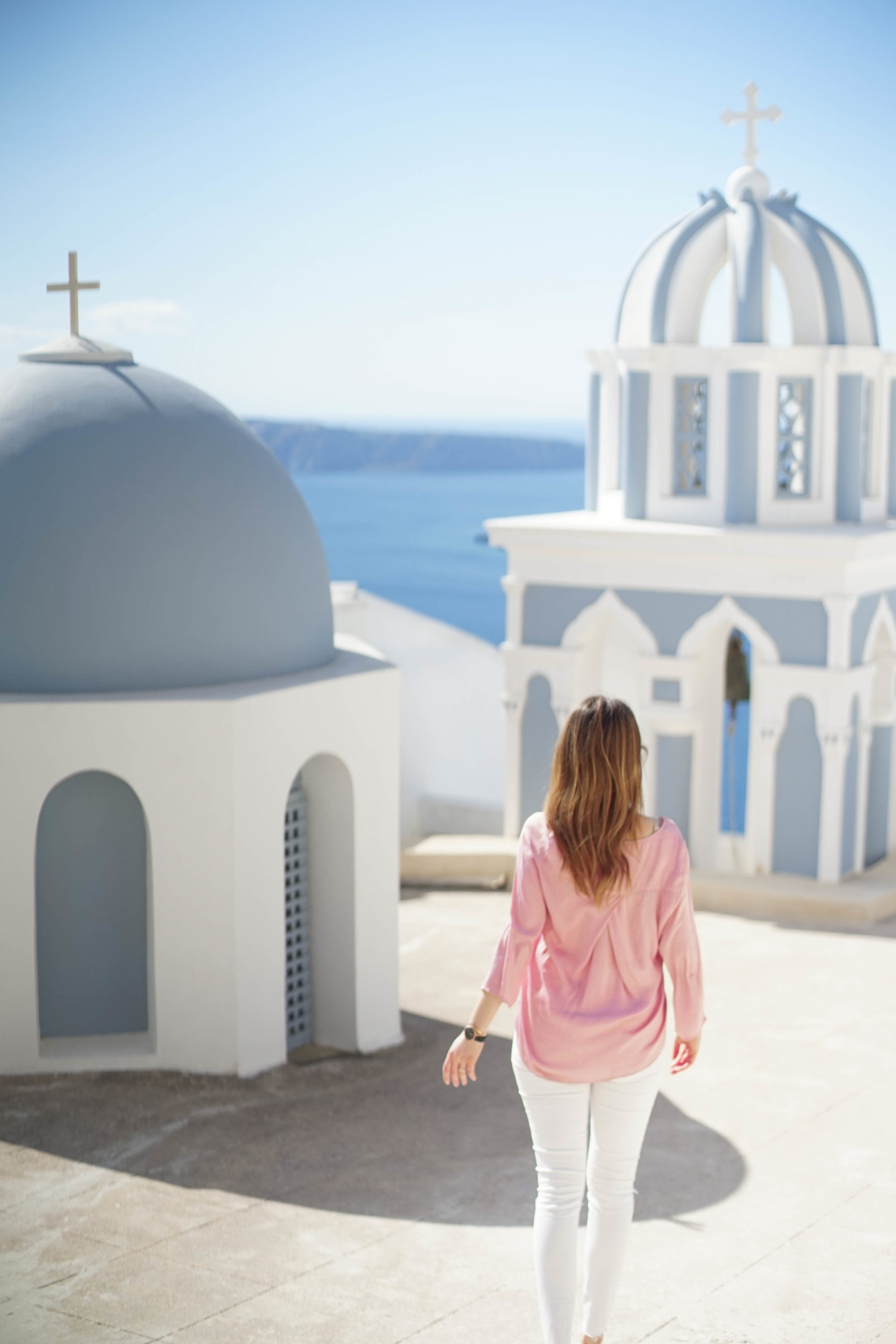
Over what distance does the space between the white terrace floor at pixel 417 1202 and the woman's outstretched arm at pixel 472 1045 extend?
1.44m

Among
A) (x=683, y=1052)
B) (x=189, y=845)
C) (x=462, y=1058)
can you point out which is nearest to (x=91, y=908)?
(x=189, y=845)

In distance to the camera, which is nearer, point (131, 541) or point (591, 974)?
point (591, 974)

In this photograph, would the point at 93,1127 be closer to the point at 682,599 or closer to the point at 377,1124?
the point at 377,1124

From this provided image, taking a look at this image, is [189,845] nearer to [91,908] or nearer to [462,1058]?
[91,908]

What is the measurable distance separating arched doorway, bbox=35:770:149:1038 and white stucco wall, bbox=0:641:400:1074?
0.19 m

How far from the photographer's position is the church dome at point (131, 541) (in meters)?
8.62

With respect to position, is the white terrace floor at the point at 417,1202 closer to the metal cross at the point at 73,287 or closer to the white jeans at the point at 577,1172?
the white jeans at the point at 577,1172

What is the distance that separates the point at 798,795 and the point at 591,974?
9.80 m

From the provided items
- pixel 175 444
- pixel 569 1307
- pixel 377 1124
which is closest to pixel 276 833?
pixel 377 1124

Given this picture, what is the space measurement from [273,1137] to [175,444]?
3.78 metres

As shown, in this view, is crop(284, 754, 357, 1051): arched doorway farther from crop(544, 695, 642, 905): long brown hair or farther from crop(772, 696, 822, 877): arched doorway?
crop(772, 696, 822, 877): arched doorway

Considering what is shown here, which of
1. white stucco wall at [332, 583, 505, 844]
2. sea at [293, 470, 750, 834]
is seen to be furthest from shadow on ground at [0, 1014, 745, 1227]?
sea at [293, 470, 750, 834]

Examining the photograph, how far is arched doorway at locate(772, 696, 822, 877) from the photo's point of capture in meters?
13.8

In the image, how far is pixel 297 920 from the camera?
9789 millimetres
